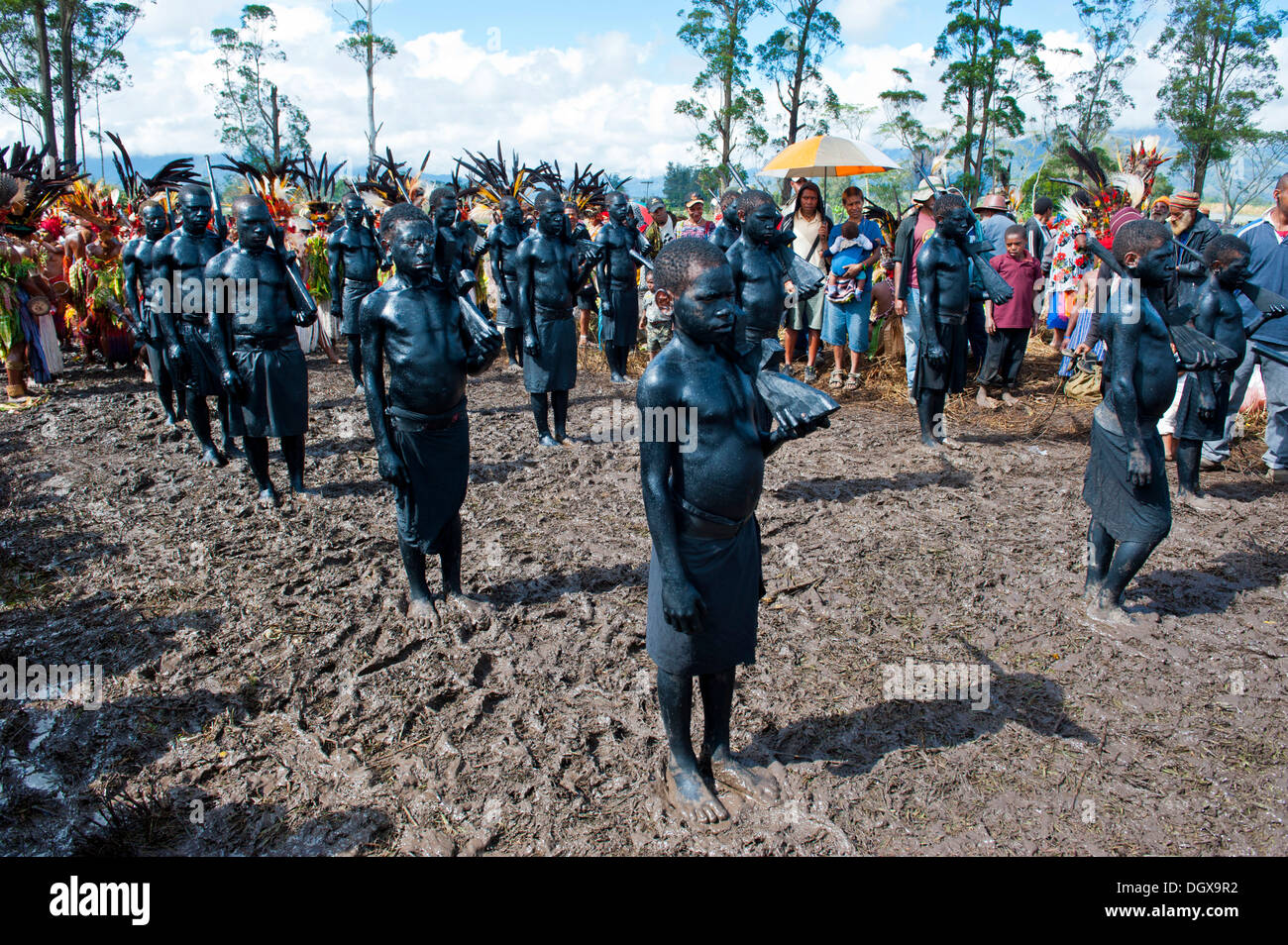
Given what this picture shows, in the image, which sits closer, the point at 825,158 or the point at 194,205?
the point at 194,205

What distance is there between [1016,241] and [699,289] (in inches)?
310

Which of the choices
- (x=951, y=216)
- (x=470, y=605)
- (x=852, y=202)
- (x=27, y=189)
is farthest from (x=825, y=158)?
(x=27, y=189)

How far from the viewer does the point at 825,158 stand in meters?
10.8

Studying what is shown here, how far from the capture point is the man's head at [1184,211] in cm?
767

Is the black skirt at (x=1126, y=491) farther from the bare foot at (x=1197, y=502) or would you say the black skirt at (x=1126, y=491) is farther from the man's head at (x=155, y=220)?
the man's head at (x=155, y=220)

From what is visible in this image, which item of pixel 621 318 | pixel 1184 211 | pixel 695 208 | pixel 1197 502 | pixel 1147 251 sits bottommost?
pixel 1197 502

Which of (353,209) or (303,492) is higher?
(353,209)

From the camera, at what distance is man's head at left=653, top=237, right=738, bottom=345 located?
8.25ft

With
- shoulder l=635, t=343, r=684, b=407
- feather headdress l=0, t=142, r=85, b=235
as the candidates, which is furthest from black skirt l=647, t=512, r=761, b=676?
feather headdress l=0, t=142, r=85, b=235

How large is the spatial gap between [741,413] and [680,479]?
0.99 ft

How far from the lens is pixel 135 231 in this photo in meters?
10.3

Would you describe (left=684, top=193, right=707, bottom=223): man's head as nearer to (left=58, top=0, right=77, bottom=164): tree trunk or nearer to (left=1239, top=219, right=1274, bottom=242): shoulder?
(left=1239, top=219, right=1274, bottom=242): shoulder

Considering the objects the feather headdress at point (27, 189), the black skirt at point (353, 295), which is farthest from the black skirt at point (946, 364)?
the feather headdress at point (27, 189)

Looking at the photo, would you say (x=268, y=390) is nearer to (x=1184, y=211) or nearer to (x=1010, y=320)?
(x=1010, y=320)
